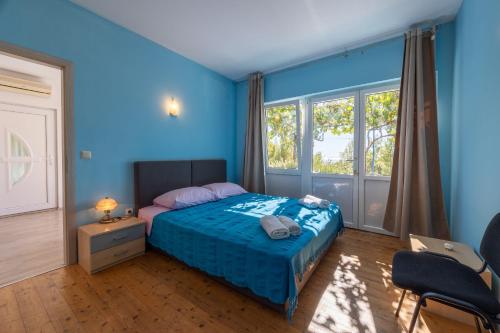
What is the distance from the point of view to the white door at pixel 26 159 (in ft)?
12.8

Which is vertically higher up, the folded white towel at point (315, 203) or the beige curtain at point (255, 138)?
the beige curtain at point (255, 138)

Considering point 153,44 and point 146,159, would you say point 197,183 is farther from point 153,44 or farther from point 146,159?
point 153,44

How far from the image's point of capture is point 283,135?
4.10 m

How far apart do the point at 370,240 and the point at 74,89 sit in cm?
421

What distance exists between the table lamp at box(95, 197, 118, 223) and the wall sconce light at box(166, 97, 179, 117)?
154cm

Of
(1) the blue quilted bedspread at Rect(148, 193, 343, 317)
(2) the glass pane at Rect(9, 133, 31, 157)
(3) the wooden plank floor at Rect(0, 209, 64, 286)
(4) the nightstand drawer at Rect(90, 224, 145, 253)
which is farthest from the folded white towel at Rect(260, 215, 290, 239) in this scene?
(2) the glass pane at Rect(9, 133, 31, 157)

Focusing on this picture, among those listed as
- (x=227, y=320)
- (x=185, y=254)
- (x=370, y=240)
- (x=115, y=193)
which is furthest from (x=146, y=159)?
(x=370, y=240)

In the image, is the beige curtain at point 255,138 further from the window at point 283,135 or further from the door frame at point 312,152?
the door frame at point 312,152

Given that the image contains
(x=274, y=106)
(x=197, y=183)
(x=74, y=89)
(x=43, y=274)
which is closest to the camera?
(x=43, y=274)

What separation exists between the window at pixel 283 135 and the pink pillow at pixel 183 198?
66.4 inches

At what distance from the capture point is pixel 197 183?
3652mm

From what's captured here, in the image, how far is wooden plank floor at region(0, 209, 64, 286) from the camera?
84.7 inches

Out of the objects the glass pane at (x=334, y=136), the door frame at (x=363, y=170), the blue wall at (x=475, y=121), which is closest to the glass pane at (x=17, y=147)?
the glass pane at (x=334, y=136)

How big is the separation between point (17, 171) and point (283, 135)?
17.3ft
